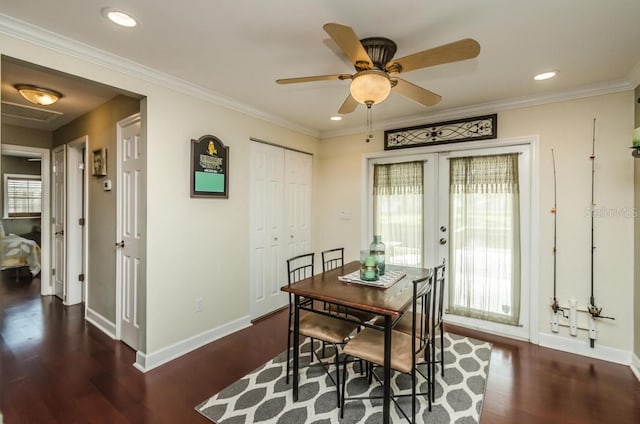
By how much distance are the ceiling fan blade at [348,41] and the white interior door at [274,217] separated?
6.56 ft

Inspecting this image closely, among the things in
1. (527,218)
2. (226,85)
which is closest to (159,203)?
(226,85)

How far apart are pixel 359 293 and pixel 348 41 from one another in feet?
4.91

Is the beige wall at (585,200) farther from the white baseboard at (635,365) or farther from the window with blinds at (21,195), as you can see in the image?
the window with blinds at (21,195)

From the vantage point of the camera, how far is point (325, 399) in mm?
2029

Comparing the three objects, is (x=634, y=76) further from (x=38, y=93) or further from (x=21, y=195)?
(x=21, y=195)

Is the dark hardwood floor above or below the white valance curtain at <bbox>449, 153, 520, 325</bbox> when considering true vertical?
below

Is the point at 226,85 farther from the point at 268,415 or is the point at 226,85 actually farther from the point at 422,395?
the point at 422,395

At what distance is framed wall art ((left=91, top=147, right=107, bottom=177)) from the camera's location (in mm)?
3035

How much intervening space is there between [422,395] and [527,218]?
2.09 m

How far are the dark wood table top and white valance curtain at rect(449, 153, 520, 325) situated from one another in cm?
131

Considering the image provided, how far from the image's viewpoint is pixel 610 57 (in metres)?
2.14

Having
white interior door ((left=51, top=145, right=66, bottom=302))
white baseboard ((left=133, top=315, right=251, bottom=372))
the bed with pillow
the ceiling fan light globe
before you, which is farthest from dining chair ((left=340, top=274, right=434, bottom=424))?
the bed with pillow

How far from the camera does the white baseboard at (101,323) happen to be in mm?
3000

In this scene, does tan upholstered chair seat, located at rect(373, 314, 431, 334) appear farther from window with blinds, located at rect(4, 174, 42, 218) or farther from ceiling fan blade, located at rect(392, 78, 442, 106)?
window with blinds, located at rect(4, 174, 42, 218)
